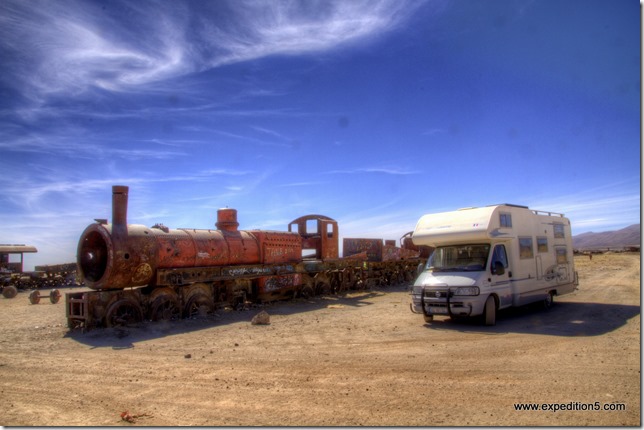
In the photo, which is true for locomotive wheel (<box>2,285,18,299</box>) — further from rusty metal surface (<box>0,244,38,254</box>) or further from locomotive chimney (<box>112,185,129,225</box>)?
locomotive chimney (<box>112,185,129,225</box>)

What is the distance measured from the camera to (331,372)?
269 inches

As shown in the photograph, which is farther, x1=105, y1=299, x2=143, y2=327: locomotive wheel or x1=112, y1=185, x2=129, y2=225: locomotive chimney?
x1=112, y1=185, x2=129, y2=225: locomotive chimney

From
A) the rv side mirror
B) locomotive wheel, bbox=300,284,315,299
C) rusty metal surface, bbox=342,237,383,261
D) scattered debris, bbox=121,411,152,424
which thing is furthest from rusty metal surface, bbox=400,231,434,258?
scattered debris, bbox=121,411,152,424

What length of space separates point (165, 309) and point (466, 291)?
8.46 meters

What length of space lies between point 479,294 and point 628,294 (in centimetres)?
915

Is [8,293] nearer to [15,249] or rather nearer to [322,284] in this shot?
[15,249]

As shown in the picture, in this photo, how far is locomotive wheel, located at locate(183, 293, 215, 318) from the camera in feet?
44.9

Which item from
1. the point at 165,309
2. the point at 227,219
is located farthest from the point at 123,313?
the point at 227,219

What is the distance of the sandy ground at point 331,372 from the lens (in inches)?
200

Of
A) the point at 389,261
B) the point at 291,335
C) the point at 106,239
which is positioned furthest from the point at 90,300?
the point at 389,261

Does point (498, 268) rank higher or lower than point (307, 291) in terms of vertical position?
higher

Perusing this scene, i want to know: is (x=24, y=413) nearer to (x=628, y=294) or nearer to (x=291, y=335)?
(x=291, y=335)

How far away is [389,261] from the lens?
24.9m

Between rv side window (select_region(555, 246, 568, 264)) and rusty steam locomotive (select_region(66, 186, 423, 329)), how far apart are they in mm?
9356
